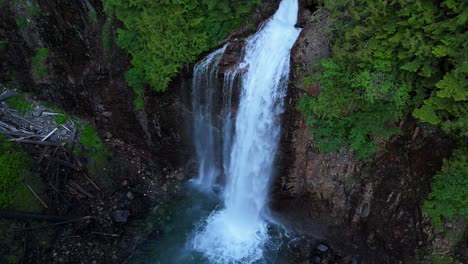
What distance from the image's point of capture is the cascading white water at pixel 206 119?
10.4 metres

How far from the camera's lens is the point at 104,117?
42.7ft

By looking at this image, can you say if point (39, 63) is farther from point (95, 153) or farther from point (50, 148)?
point (95, 153)

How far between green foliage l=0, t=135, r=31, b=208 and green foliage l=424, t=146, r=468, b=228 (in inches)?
499

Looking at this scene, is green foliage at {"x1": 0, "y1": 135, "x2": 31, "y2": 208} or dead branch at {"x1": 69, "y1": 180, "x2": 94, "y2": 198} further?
dead branch at {"x1": 69, "y1": 180, "x2": 94, "y2": 198}

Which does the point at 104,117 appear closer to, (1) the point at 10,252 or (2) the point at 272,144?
(1) the point at 10,252

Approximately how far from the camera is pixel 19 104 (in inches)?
504

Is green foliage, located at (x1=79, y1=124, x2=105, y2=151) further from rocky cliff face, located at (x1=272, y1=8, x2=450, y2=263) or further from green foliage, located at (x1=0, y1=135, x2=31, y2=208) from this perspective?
rocky cliff face, located at (x1=272, y1=8, x2=450, y2=263)

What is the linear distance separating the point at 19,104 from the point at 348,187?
1270cm

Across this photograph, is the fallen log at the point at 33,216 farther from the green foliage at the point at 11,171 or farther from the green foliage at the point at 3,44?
the green foliage at the point at 3,44

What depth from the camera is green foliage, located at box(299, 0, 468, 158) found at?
6.73 metres

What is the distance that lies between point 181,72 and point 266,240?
642cm

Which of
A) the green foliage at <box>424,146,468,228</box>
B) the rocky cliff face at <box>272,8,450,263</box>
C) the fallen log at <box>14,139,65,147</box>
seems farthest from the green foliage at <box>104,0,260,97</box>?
the green foliage at <box>424,146,468,228</box>

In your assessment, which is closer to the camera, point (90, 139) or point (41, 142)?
point (41, 142)

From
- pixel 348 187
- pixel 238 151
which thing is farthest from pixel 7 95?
pixel 348 187
